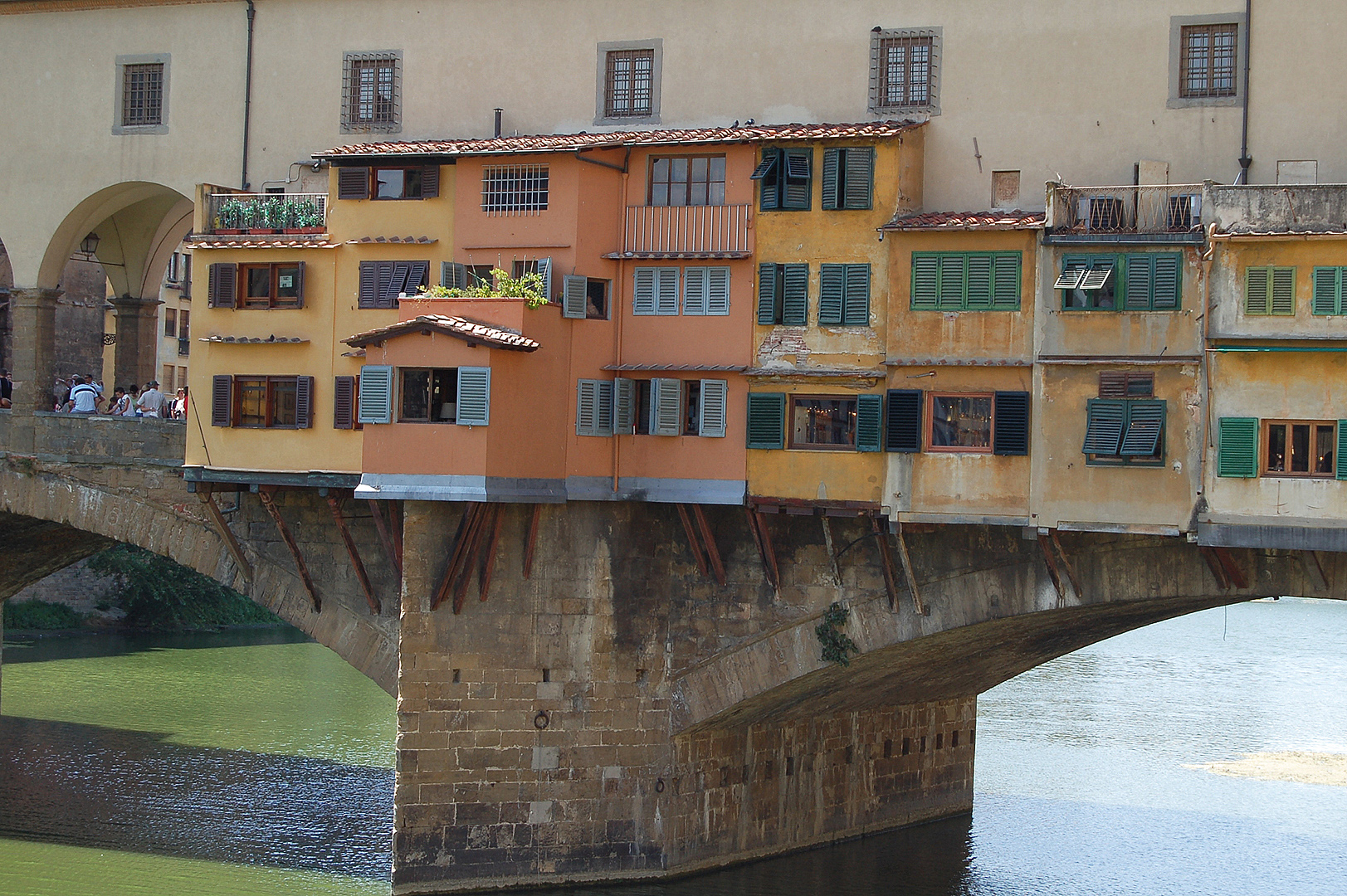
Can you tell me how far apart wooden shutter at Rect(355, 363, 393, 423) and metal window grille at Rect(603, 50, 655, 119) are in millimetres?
5738

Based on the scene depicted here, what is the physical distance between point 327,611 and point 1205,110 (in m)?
14.7

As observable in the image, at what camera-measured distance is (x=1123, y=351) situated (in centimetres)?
2077

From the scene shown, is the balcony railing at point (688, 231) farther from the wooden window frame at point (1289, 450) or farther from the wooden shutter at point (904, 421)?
the wooden window frame at point (1289, 450)

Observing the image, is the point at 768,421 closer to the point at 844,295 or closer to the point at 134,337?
the point at 844,295

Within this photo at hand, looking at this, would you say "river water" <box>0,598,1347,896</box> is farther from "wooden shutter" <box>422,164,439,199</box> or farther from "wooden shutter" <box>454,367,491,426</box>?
"wooden shutter" <box>422,164,439,199</box>

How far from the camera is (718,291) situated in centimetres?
2308

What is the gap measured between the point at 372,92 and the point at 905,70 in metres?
8.64

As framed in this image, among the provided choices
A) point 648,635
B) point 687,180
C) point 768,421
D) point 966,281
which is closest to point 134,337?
point 687,180

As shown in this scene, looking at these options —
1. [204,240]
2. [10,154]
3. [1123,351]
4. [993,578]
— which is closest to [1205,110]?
[1123,351]

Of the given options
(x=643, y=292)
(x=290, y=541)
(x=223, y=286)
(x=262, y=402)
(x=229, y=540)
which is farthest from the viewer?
(x=229, y=540)

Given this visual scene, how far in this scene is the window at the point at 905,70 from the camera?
920 inches

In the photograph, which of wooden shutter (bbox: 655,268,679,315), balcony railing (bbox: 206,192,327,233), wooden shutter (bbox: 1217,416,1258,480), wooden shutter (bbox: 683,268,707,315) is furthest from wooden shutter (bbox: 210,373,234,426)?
wooden shutter (bbox: 1217,416,1258,480)

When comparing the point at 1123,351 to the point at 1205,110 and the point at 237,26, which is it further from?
the point at 237,26

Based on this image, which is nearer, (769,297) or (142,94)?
(769,297)
